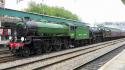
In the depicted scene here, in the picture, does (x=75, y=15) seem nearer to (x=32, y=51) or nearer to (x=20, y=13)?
(x=20, y=13)

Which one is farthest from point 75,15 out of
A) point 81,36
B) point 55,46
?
point 55,46

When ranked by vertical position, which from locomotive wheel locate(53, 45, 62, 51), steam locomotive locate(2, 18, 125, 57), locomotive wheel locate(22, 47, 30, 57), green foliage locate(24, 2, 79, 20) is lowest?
locomotive wheel locate(53, 45, 62, 51)

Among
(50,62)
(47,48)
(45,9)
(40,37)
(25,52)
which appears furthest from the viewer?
(45,9)

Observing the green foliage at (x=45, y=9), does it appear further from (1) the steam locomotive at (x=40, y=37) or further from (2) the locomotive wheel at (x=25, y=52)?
(2) the locomotive wheel at (x=25, y=52)

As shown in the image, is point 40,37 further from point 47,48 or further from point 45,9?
point 45,9

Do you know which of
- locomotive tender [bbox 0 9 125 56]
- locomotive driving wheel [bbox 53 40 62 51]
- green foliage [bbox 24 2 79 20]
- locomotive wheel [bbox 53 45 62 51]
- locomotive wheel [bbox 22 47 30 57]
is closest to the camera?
locomotive wheel [bbox 22 47 30 57]

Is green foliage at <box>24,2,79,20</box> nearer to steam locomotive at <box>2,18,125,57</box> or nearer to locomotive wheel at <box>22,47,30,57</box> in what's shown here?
steam locomotive at <box>2,18,125,57</box>

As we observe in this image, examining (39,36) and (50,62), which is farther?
(39,36)

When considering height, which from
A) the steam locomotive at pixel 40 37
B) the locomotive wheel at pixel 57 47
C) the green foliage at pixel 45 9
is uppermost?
the green foliage at pixel 45 9

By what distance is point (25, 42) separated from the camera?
1947 cm

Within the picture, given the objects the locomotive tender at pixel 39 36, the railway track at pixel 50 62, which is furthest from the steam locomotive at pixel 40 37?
the railway track at pixel 50 62

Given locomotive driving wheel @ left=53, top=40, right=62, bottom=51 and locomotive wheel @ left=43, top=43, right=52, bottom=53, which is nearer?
→ locomotive wheel @ left=43, top=43, right=52, bottom=53

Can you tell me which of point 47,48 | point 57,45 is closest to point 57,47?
point 57,45

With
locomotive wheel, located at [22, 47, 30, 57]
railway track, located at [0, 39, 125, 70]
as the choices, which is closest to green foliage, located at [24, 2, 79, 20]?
locomotive wheel, located at [22, 47, 30, 57]
